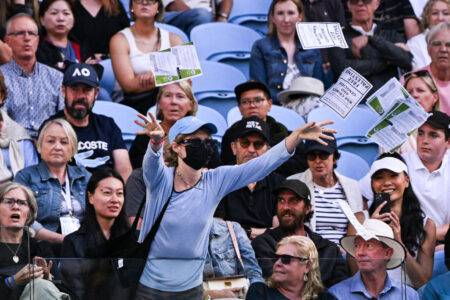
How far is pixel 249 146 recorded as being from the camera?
10.7m

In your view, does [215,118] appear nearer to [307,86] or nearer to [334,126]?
[307,86]

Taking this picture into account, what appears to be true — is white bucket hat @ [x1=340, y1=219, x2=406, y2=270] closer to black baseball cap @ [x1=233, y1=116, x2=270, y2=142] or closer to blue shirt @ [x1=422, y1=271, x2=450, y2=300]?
blue shirt @ [x1=422, y1=271, x2=450, y2=300]

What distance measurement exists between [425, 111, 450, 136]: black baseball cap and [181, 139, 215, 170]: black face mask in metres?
2.99

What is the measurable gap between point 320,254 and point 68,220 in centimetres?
165

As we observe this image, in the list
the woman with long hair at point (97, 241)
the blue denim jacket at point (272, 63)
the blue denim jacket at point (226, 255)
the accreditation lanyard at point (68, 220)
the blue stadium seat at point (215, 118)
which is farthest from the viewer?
the blue denim jacket at point (272, 63)

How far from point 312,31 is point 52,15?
104 inches

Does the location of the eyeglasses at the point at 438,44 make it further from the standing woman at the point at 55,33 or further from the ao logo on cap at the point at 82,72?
the ao logo on cap at the point at 82,72

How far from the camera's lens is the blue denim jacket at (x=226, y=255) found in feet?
27.9

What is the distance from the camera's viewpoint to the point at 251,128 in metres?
10.6

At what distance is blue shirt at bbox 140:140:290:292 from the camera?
8578mm

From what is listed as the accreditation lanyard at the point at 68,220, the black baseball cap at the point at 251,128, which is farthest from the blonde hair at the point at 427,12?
the accreditation lanyard at the point at 68,220

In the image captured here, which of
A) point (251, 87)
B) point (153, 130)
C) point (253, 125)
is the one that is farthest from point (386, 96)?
point (153, 130)

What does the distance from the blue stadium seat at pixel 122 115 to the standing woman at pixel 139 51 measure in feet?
0.86

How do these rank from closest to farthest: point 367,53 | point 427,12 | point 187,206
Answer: point 187,206 < point 367,53 < point 427,12
